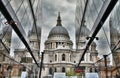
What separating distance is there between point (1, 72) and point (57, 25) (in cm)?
10097

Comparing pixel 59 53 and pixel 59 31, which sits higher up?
pixel 59 31

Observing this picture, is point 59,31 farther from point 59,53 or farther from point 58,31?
point 59,53

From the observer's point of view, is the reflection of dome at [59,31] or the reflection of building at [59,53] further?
the reflection of dome at [59,31]

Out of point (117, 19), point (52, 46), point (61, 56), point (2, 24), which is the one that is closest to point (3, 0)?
point (2, 24)

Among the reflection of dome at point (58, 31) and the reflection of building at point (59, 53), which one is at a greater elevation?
the reflection of dome at point (58, 31)

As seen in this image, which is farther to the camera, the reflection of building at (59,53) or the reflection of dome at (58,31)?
the reflection of dome at (58,31)

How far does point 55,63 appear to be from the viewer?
9344cm

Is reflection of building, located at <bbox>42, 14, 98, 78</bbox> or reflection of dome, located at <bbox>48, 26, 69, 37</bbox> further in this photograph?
reflection of dome, located at <bbox>48, 26, 69, 37</bbox>

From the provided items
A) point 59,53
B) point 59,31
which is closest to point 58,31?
point 59,31

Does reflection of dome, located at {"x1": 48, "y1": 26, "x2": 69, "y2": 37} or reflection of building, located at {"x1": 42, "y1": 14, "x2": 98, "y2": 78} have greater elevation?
reflection of dome, located at {"x1": 48, "y1": 26, "x2": 69, "y2": 37}

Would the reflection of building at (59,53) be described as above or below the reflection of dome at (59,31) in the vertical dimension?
below

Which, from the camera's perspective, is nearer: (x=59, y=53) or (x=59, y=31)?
(x=59, y=53)

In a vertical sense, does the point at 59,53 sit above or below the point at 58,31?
below

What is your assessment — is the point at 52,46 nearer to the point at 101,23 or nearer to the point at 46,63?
the point at 46,63
